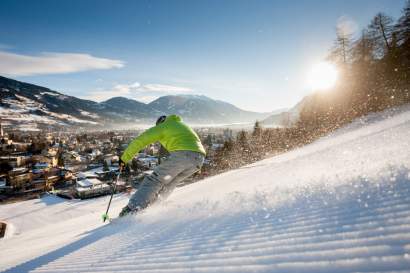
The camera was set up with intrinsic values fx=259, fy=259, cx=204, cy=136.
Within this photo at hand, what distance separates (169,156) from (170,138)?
0.37 meters

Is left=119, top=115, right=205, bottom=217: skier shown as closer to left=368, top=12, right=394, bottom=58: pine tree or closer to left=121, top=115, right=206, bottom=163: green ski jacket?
left=121, top=115, right=206, bottom=163: green ski jacket

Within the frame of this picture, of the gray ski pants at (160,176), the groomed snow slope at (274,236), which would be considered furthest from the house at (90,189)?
the groomed snow slope at (274,236)

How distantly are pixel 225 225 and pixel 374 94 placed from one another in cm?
2484

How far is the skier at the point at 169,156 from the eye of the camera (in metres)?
5.20

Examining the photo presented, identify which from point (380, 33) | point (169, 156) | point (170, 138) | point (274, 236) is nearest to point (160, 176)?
point (169, 156)

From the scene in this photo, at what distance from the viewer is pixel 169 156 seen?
5.28 meters

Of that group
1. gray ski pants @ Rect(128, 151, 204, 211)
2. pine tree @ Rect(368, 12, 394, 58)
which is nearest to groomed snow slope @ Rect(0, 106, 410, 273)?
gray ski pants @ Rect(128, 151, 204, 211)

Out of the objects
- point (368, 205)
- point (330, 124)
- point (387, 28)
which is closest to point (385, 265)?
point (368, 205)

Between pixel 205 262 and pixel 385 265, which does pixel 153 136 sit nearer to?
pixel 205 262

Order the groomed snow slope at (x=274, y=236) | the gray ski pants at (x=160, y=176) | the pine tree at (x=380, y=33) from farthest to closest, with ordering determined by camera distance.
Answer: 1. the pine tree at (x=380, y=33)
2. the gray ski pants at (x=160, y=176)
3. the groomed snow slope at (x=274, y=236)

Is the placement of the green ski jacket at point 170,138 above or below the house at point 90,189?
above

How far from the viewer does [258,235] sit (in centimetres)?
223

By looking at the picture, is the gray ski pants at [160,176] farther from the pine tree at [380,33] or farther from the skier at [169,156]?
the pine tree at [380,33]

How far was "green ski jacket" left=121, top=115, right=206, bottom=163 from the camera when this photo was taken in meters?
5.22
